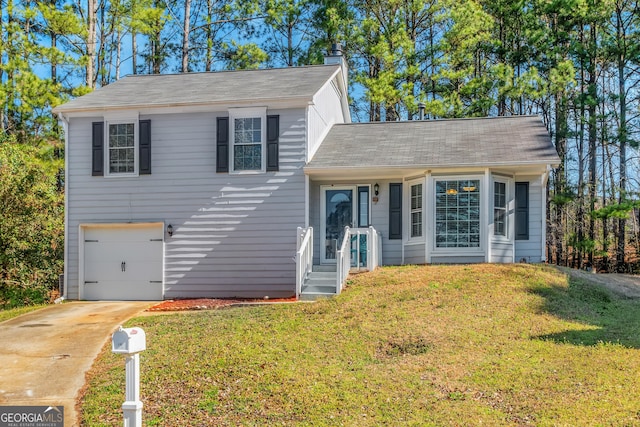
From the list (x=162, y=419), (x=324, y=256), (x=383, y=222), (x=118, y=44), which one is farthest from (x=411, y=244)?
(x=118, y=44)

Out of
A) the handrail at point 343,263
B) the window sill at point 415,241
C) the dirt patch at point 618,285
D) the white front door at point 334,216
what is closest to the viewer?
the handrail at point 343,263

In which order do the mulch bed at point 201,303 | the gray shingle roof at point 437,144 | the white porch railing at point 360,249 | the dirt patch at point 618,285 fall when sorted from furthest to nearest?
the gray shingle roof at point 437,144, the dirt patch at point 618,285, the white porch railing at point 360,249, the mulch bed at point 201,303

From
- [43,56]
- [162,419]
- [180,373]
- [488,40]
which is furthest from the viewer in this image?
[488,40]

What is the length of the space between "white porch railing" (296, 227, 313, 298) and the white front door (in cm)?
108

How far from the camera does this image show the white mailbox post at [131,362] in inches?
213

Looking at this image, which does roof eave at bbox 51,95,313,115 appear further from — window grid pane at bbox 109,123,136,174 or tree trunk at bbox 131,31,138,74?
tree trunk at bbox 131,31,138,74

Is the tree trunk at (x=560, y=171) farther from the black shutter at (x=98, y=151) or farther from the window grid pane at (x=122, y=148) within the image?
the black shutter at (x=98, y=151)

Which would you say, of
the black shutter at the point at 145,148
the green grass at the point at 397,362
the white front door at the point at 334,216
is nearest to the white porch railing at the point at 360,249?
the white front door at the point at 334,216

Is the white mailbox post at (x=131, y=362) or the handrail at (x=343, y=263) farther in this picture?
the handrail at (x=343, y=263)

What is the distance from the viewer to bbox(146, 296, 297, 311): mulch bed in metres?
12.5

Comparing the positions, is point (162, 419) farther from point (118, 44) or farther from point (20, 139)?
point (118, 44)

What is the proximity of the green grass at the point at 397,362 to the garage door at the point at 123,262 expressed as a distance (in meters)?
3.16

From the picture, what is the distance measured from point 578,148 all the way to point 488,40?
5.34 meters

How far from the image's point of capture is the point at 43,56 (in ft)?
67.6
